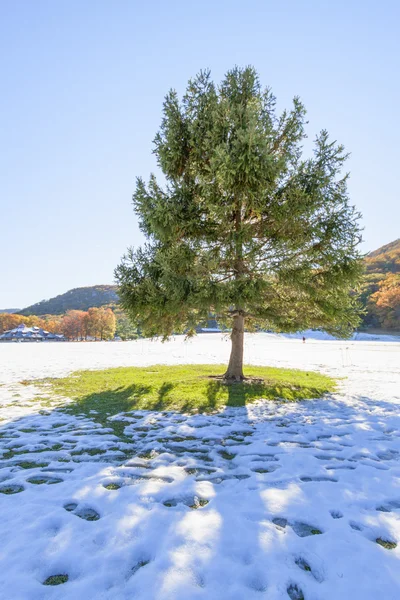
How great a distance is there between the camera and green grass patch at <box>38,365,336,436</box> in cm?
843

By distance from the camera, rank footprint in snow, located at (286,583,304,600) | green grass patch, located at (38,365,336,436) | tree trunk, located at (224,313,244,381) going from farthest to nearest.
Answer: tree trunk, located at (224,313,244,381), green grass patch, located at (38,365,336,436), footprint in snow, located at (286,583,304,600)

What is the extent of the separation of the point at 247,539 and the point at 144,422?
446cm

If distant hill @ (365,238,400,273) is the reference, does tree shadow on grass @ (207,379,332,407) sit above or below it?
below

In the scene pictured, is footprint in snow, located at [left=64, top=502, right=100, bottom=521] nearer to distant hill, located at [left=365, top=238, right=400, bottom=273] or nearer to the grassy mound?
the grassy mound

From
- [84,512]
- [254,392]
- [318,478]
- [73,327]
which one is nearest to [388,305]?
[254,392]

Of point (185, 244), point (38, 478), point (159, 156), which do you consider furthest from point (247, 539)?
point (159, 156)

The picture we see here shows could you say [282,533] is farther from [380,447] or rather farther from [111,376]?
[111,376]

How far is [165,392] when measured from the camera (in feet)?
34.0

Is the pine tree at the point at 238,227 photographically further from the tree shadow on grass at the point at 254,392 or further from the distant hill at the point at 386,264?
the distant hill at the point at 386,264

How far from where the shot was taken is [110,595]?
2273 mm

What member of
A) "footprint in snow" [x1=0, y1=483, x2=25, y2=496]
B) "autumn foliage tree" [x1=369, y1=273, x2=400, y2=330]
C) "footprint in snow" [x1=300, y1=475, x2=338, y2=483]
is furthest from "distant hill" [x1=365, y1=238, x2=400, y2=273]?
"footprint in snow" [x1=0, y1=483, x2=25, y2=496]

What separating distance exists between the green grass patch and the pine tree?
2.25 m

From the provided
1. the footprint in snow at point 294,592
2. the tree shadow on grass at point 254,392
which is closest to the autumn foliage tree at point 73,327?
the tree shadow on grass at point 254,392

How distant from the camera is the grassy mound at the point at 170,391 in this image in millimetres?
8635
